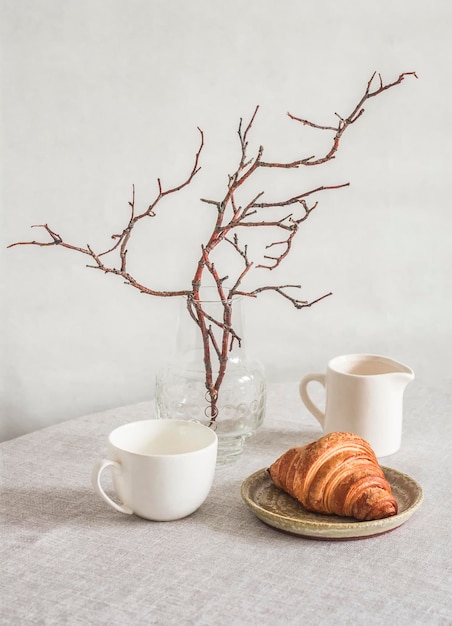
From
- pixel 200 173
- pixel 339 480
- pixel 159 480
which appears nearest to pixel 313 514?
pixel 339 480

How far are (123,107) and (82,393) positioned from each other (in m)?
0.58

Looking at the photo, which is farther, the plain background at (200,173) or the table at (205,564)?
the plain background at (200,173)

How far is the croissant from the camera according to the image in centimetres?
82

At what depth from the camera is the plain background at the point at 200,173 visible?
1494mm

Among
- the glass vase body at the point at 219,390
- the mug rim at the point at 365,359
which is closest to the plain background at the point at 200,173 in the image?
the mug rim at the point at 365,359

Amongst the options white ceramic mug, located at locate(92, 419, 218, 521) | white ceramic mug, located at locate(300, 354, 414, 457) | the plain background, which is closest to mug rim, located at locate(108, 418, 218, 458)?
white ceramic mug, located at locate(92, 419, 218, 521)

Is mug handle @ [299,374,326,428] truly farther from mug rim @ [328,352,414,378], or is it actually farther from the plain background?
the plain background

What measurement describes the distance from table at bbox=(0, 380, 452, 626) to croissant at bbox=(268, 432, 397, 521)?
0.12ft

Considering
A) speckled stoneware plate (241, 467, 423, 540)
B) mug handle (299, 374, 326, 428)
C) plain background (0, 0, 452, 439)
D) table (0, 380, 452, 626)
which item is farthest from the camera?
plain background (0, 0, 452, 439)

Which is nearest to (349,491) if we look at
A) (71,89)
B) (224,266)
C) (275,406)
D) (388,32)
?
(275,406)

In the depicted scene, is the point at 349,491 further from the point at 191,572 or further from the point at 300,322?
the point at 300,322

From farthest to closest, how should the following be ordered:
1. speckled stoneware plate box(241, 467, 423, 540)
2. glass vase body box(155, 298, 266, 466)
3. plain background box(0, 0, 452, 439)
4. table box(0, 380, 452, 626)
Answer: plain background box(0, 0, 452, 439)
glass vase body box(155, 298, 266, 466)
speckled stoneware plate box(241, 467, 423, 540)
table box(0, 380, 452, 626)

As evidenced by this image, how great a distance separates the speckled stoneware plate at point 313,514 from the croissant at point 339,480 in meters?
0.01

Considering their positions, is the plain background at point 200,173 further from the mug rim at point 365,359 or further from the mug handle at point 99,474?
the mug handle at point 99,474
